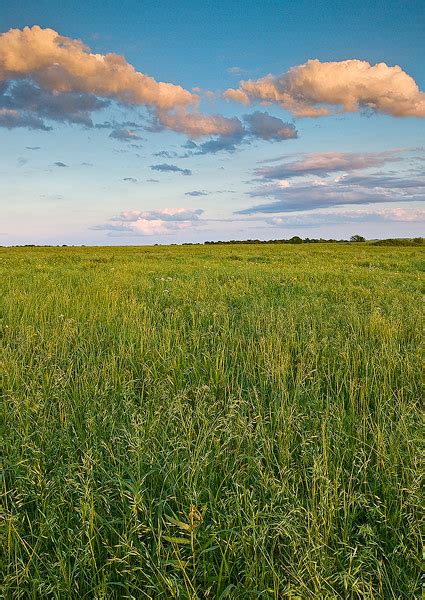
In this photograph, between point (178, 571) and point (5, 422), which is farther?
point (5, 422)

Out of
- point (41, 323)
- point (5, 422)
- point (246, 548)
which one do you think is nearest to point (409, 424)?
point (246, 548)

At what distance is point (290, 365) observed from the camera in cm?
512

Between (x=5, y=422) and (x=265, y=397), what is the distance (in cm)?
241

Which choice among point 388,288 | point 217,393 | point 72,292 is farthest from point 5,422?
point 388,288

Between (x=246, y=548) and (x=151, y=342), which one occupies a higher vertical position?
(x=151, y=342)

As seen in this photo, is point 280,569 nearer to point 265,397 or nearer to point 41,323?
point 265,397

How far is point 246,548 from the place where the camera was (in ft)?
7.35

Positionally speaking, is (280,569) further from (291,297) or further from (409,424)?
(291,297)

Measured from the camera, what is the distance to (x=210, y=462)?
9.55 ft

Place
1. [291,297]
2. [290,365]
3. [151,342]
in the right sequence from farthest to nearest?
1. [291,297]
2. [151,342]
3. [290,365]

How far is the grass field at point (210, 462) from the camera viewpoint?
7.16 feet

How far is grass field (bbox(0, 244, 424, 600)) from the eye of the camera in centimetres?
218

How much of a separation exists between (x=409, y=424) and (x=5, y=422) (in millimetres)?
3338

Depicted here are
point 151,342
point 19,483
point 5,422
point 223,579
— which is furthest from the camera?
point 151,342
